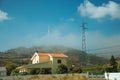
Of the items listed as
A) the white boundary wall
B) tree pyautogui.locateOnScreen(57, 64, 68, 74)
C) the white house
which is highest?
the white house

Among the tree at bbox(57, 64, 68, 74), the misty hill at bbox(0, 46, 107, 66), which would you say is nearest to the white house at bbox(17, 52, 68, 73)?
the tree at bbox(57, 64, 68, 74)

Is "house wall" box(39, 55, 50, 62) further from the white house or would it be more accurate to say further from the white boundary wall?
the white boundary wall

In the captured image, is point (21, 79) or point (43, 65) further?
point (43, 65)

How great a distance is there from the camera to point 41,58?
50.8 m

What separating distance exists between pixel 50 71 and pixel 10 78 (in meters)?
12.3

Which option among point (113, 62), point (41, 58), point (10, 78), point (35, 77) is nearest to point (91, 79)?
point (35, 77)

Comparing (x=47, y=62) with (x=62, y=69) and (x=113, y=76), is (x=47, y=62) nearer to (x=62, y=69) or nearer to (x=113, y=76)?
(x=62, y=69)

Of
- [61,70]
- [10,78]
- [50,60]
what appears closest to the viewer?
[10,78]

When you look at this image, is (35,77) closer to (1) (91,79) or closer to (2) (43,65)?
(1) (91,79)

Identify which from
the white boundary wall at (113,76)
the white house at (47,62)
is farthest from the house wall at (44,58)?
the white boundary wall at (113,76)

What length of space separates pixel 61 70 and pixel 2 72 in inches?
355

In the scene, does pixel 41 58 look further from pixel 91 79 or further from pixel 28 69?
pixel 91 79

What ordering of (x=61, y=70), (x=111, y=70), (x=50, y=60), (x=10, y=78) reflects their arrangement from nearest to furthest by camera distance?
(x=10, y=78), (x=111, y=70), (x=61, y=70), (x=50, y=60)

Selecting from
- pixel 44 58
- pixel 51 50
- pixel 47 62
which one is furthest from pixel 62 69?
pixel 51 50
